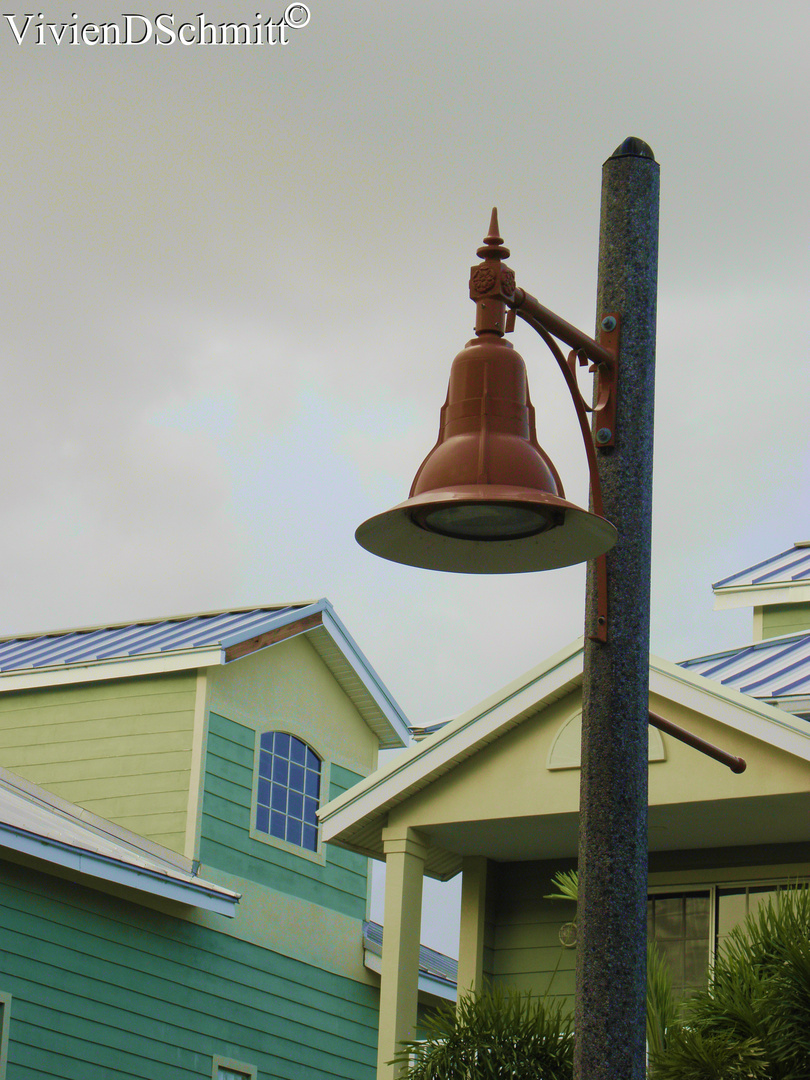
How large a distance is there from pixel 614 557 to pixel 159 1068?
38.9 ft

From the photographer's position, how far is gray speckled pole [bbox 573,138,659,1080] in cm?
411

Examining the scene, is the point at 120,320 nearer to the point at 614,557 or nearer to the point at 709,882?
the point at 709,882

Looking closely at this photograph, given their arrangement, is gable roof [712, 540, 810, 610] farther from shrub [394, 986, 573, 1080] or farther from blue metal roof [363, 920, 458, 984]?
shrub [394, 986, 573, 1080]

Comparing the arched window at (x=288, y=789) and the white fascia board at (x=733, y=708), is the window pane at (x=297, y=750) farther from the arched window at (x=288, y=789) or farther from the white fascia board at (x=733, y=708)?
the white fascia board at (x=733, y=708)

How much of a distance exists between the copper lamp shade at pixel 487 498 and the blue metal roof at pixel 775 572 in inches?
577

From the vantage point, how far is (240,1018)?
15.9 meters

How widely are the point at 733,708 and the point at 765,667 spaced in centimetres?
239

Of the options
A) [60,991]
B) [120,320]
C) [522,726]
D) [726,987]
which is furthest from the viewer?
[120,320]

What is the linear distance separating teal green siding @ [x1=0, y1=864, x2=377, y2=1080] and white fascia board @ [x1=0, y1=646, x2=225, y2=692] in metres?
3.01

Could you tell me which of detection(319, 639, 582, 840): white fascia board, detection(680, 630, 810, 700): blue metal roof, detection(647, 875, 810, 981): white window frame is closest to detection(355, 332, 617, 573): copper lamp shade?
detection(319, 639, 582, 840): white fascia board

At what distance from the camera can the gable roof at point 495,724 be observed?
9.75 metres

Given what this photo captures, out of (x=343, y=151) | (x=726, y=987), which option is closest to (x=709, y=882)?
(x=726, y=987)

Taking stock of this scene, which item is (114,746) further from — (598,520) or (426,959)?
(598,520)

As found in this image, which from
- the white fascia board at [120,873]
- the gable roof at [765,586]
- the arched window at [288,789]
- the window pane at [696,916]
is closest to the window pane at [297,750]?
the arched window at [288,789]
